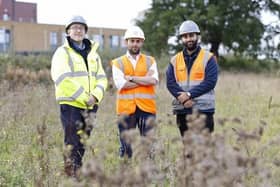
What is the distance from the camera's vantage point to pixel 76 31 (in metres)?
5.66

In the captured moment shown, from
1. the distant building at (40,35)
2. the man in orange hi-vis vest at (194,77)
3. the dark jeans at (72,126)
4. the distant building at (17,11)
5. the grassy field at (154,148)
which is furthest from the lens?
the distant building at (17,11)

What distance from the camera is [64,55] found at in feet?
18.4

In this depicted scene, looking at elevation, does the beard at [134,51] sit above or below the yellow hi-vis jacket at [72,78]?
above

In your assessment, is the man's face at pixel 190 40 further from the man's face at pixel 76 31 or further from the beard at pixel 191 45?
the man's face at pixel 76 31

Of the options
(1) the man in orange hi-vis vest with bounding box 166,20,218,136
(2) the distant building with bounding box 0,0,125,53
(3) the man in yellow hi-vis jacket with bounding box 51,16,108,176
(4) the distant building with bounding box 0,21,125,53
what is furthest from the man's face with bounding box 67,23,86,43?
(4) the distant building with bounding box 0,21,125,53

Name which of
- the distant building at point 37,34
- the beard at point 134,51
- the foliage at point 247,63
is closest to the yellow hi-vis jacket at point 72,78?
the beard at point 134,51

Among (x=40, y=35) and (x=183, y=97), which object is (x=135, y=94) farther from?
(x=40, y=35)

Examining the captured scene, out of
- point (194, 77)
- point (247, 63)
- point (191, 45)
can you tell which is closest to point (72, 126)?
point (194, 77)

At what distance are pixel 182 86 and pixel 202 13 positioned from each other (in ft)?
99.5

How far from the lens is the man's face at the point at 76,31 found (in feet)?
18.5

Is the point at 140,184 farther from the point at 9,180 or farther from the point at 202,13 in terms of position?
the point at 202,13

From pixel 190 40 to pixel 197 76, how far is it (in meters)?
0.43

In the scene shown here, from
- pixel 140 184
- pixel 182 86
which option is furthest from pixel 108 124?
pixel 140 184

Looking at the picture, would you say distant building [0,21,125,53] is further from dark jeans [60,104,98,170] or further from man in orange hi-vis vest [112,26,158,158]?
dark jeans [60,104,98,170]
